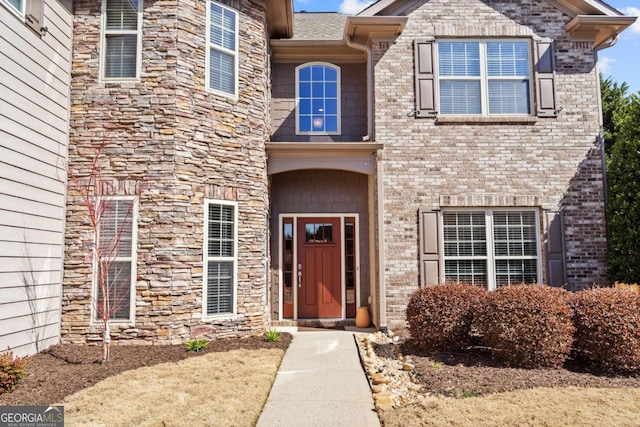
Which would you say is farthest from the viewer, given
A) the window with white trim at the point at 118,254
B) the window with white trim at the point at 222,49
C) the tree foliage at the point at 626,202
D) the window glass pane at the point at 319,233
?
the window glass pane at the point at 319,233

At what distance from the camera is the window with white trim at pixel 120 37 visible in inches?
289

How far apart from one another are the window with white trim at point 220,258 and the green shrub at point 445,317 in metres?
3.15

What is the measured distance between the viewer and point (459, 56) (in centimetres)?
911

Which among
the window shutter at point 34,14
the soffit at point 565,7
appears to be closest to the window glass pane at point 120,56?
the window shutter at point 34,14

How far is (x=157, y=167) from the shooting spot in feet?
23.3

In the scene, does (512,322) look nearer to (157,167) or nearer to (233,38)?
(157,167)

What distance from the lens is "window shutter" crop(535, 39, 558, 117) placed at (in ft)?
29.4

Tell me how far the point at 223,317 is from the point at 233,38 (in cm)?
497

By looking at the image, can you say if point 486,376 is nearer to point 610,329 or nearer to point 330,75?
point 610,329

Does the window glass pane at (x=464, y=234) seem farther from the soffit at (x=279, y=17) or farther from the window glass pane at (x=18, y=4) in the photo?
the window glass pane at (x=18, y=4)

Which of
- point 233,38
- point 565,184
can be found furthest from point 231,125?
point 565,184

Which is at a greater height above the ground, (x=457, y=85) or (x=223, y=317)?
(x=457, y=85)

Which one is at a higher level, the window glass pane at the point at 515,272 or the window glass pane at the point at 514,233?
the window glass pane at the point at 514,233

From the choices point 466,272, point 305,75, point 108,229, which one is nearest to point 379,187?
point 466,272
